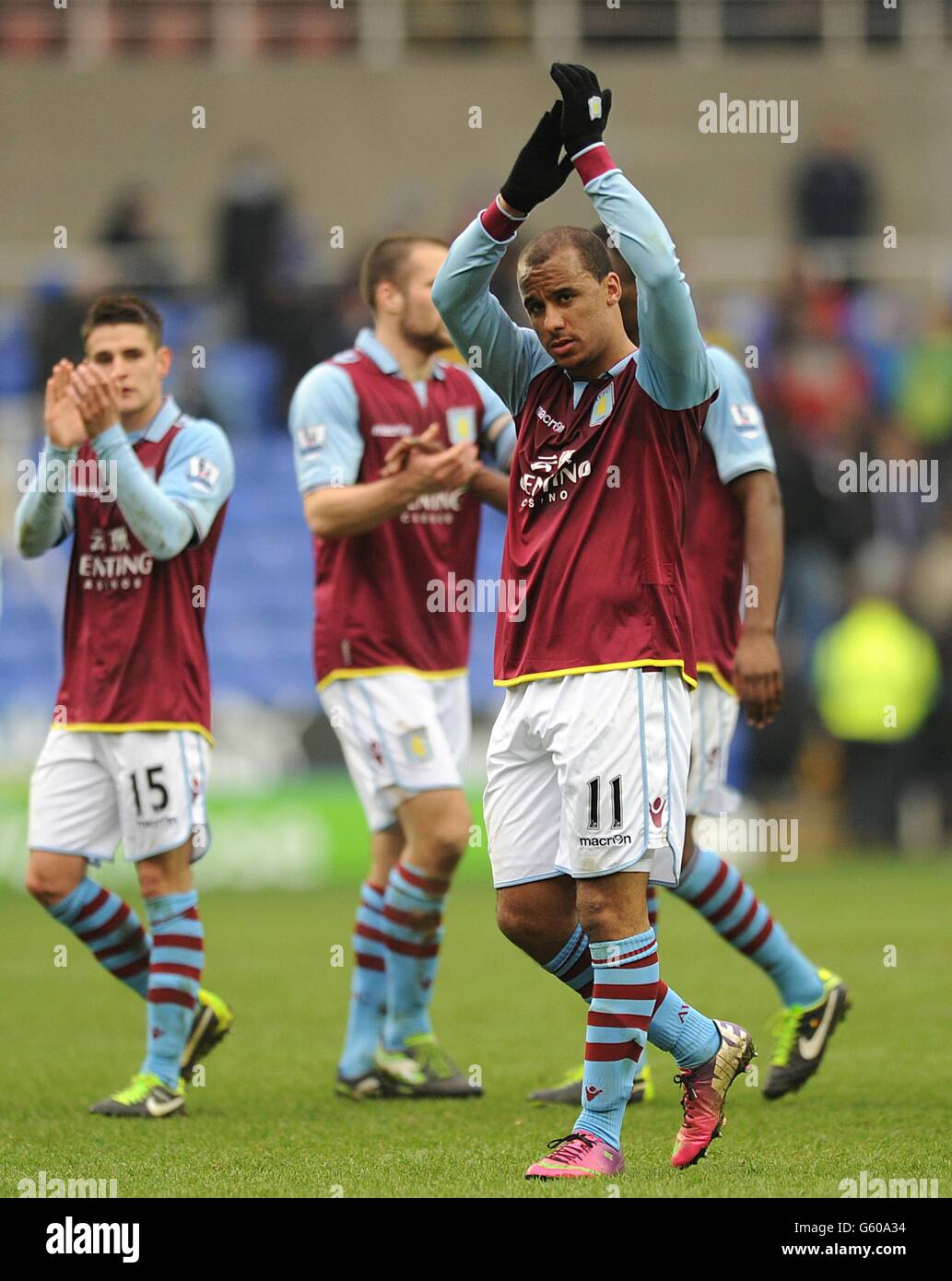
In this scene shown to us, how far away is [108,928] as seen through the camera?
22.8ft

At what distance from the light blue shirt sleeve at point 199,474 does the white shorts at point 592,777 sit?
1.76 meters

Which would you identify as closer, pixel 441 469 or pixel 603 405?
pixel 603 405

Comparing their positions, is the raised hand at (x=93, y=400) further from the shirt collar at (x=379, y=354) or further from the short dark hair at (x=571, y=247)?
the short dark hair at (x=571, y=247)

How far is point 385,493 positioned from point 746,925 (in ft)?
6.31

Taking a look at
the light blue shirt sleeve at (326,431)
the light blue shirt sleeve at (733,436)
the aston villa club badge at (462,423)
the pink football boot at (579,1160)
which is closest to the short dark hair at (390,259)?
the light blue shirt sleeve at (326,431)

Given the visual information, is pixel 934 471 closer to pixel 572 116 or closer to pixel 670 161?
pixel 670 161

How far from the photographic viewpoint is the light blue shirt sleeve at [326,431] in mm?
7199

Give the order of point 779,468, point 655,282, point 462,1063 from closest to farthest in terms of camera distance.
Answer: point 655,282 < point 462,1063 < point 779,468

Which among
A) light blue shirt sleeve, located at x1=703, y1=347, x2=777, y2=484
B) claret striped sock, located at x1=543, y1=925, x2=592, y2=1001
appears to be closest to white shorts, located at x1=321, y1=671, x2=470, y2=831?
light blue shirt sleeve, located at x1=703, y1=347, x2=777, y2=484

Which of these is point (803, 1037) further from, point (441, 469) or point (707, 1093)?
point (441, 469)

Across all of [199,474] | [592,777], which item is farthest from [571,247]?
[199,474]

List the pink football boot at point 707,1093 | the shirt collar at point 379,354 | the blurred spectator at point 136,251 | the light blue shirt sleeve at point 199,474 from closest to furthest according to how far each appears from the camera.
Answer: the pink football boot at point 707,1093, the light blue shirt sleeve at point 199,474, the shirt collar at point 379,354, the blurred spectator at point 136,251

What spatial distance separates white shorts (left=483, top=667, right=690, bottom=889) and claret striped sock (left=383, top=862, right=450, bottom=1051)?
1.75 meters

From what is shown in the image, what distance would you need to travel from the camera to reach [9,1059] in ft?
25.5
